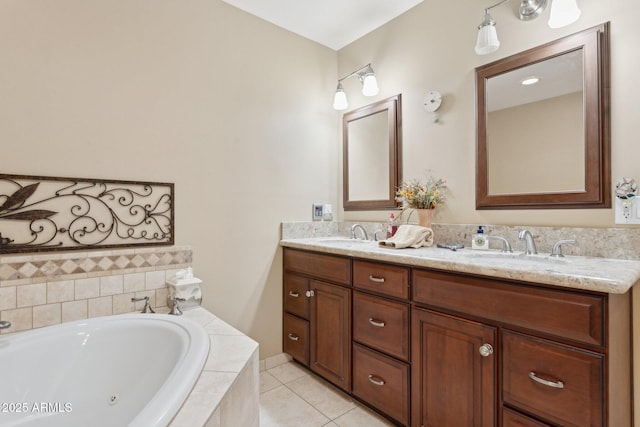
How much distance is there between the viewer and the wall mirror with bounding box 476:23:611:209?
1426mm

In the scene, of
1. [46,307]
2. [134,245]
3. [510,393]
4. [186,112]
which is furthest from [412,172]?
[46,307]

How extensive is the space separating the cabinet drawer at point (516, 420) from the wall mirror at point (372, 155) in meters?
1.42

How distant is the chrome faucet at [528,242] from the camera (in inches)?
60.9

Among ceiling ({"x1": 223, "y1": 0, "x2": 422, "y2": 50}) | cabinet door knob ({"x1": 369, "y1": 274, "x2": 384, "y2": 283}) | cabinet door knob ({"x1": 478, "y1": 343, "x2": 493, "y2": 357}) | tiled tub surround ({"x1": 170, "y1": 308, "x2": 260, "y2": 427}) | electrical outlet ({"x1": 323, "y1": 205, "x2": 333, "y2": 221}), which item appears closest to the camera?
tiled tub surround ({"x1": 170, "y1": 308, "x2": 260, "y2": 427})

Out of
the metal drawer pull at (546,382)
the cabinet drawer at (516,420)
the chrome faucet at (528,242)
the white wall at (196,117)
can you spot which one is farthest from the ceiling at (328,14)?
the cabinet drawer at (516,420)

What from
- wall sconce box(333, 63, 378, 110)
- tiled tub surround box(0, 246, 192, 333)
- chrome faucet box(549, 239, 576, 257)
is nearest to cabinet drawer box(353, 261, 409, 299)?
chrome faucet box(549, 239, 576, 257)

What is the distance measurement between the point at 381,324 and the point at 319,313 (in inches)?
A: 21.4

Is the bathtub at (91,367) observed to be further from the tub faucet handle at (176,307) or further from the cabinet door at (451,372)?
the cabinet door at (451,372)

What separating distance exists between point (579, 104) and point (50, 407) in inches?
107

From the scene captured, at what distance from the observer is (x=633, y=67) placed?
4.43ft

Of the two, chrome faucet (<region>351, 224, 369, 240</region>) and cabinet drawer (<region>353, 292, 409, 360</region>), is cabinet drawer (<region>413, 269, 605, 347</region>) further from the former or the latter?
chrome faucet (<region>351, 224, 369, 240</region>)

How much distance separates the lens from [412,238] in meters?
1.83

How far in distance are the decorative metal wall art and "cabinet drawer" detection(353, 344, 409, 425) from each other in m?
1.36

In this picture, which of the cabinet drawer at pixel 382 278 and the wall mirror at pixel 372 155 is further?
the wall mirror at pixel 372 155
